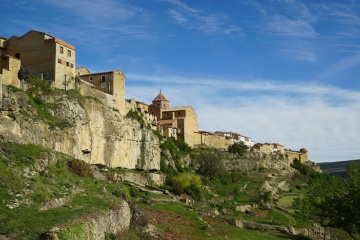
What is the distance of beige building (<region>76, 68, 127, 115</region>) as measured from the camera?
230 ft

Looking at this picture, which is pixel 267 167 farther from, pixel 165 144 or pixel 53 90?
pixel 53 90

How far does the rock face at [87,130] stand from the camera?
149ft

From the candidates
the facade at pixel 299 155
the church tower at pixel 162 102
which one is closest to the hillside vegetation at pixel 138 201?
the church tower at pixel 162 102

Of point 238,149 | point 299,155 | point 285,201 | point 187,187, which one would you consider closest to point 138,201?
point 187,187

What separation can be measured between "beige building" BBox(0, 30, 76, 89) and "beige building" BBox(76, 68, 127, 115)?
11392 millimetres

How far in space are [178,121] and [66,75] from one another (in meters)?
47.6

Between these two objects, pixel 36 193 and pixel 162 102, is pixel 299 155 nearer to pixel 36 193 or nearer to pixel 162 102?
pixel 162 102

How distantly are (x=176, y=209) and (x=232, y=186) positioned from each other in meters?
44.8

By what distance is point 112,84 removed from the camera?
229 feet

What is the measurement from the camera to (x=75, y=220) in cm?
2378

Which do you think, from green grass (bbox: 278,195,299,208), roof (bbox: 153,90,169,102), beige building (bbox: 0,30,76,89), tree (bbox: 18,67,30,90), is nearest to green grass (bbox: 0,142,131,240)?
tree (bbox: 18,67,30,90)

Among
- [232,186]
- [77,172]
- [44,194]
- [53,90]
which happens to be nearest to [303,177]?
[232,186]

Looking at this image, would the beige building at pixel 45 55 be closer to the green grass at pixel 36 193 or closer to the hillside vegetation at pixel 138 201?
the hillside vegetation at pixel 138 201

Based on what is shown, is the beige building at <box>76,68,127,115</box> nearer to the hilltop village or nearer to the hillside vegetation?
the hilltop village
